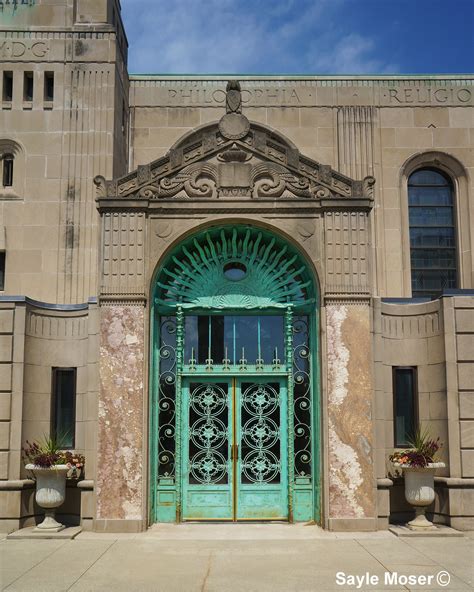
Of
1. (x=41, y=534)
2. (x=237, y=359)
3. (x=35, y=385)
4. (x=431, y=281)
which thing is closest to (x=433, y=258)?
(x=431, y=281)

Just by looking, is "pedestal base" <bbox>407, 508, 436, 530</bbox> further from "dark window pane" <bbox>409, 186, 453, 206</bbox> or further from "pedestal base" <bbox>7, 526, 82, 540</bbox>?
"dark window pane" <bbox>409, 186, 453, 206</bbox>

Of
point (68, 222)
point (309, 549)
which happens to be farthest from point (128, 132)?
point (309, 549)

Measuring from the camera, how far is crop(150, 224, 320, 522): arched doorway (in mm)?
13984

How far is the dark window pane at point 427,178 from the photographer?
848 inches

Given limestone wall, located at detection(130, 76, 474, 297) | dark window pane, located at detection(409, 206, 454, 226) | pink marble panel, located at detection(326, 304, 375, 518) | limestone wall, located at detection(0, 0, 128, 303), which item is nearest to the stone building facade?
pink marble panel, located at detection(326, 304, 375, 518)

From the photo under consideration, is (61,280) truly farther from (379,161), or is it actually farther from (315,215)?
(379,161)

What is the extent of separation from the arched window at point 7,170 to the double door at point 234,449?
890 cm

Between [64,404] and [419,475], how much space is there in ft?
22.5

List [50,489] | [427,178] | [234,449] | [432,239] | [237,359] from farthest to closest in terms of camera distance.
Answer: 1. [427,178]
2. [432,239]
3. [237,359]
4. [234,449]
5. [50,489]

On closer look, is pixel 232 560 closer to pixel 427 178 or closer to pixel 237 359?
pixel 237 359

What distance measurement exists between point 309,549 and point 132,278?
229 inches

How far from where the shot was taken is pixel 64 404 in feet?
47.9

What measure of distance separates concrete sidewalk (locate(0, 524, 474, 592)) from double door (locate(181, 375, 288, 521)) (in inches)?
17.4

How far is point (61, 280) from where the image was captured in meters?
19.0
